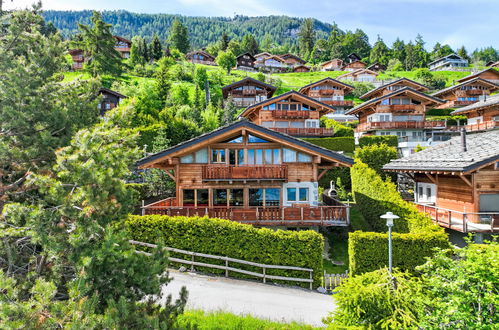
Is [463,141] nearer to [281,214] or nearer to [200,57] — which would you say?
[281,214]

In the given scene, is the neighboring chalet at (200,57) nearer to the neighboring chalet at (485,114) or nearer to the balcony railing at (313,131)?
the balcony railing at (313,131)

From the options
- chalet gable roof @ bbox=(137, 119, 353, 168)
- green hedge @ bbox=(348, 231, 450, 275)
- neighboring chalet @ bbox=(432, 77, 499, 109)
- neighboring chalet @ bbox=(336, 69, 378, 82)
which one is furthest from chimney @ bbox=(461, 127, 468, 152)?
neighboring chalet @ bbox=(336, 69, 378, 82)

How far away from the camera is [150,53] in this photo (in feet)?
311

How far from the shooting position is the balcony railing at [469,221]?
16.8m

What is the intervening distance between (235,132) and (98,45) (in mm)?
58640

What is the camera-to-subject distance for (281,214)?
768 inches

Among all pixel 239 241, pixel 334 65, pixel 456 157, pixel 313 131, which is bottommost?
pixel 239 241

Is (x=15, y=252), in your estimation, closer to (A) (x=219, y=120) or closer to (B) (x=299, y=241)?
(B) (x=299, y=241)

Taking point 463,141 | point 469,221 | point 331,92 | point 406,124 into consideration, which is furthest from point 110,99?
point 469,221

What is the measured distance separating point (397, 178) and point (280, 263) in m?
19.7

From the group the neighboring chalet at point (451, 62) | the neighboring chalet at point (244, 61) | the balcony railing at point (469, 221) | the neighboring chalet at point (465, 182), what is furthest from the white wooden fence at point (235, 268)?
the neighboring chalet at point (451, 62)

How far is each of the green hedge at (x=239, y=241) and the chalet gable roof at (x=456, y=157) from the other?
9853mm

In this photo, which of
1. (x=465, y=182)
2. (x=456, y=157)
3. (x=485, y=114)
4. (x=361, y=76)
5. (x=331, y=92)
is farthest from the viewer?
(x=361, y=76)

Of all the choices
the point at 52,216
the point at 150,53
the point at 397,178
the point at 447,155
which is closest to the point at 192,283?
the point at 52,216
